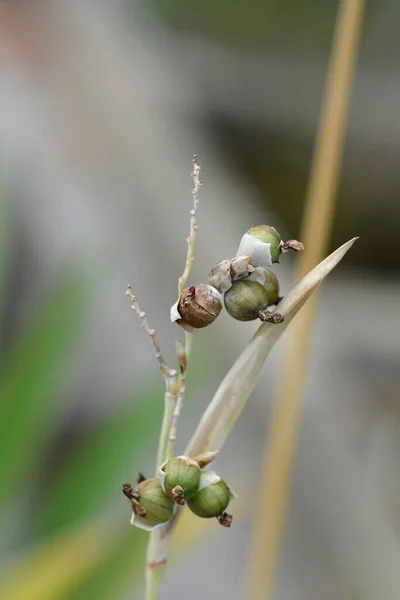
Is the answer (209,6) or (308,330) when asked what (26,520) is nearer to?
(308,330)

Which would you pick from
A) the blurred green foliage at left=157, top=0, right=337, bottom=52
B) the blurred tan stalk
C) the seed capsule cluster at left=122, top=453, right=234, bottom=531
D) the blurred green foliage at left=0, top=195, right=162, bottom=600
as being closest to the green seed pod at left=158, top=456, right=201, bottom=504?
the seed capsule cluster at left=122, top=453, right=234, bottom=531

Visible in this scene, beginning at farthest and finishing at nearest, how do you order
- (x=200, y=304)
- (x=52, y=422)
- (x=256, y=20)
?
(x=256, y=20) < (x=52, y=422) < (x=200, y=304)

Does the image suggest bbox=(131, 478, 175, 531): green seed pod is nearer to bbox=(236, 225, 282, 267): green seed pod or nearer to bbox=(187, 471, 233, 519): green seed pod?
bbox=(187, 471, 233, 519): green seed pod

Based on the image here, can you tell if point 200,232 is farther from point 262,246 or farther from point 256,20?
point 262,246

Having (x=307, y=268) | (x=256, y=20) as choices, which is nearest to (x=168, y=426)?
(x=307, y=268)

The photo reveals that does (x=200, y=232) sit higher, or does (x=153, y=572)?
(x=200, y=232)
